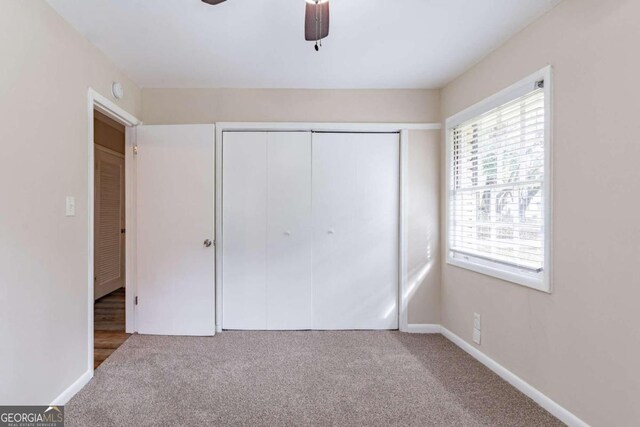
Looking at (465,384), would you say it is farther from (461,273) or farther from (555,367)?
(461,273)

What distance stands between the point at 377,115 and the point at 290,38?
3.89 ft

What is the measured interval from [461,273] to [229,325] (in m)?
2.21

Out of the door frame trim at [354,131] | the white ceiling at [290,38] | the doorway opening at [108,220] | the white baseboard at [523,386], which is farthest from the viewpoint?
the doorway opening at [108,220]

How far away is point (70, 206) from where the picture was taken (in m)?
1.87

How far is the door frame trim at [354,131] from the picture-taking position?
2.83 meters

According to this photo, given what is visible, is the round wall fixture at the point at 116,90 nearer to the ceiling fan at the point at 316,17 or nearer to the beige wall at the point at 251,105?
the beige wall at the point at 251,105

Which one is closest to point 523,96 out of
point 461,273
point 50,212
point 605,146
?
point 605,146

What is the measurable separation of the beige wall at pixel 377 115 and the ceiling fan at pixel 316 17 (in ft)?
4.36

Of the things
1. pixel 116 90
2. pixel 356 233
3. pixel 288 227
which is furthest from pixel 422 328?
pixel 116 90

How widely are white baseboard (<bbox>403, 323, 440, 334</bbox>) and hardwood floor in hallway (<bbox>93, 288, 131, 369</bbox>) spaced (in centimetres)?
265

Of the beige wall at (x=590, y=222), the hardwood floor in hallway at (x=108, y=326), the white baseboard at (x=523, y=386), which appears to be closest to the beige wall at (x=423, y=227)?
the white baseboard at (x=523, y=386)

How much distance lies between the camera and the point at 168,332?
2764 mm

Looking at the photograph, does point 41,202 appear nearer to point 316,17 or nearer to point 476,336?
point 316,17

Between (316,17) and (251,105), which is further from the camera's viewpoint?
(251,105)
